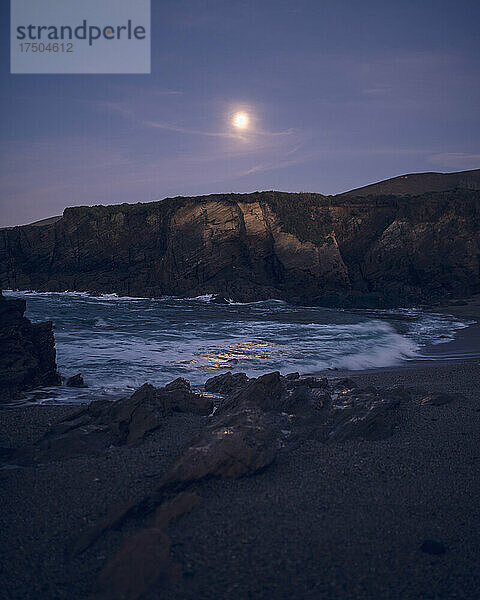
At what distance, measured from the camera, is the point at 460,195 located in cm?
2848

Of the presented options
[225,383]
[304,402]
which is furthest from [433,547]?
[225,383]

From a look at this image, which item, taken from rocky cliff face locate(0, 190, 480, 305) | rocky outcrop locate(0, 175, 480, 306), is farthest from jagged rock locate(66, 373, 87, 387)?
rocky outcrop locate(0, 175, 480, 306)

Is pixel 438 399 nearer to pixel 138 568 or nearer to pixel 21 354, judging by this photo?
pixel 138 568

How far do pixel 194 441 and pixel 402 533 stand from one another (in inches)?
68.7

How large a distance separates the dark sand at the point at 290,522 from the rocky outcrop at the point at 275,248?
821 inches

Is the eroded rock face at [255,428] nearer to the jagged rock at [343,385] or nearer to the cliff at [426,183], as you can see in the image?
the jagged rock at [343,385]

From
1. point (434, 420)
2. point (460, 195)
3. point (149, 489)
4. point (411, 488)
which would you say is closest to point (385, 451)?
point (411, 488)

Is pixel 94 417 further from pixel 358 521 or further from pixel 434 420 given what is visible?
pixel 434 420

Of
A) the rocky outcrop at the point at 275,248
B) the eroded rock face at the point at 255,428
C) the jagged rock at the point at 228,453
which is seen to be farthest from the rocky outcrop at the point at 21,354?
the rocky outcrop at the point at 275,248

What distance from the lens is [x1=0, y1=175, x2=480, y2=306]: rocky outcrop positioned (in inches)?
1051

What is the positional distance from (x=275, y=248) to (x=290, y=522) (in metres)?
25.5

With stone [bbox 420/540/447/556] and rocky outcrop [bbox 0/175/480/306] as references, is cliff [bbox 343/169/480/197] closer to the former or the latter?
rocky outcrop [bbox 0/175/480/306]

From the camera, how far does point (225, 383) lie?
6.56 metres

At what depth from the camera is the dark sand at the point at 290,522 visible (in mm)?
2291
